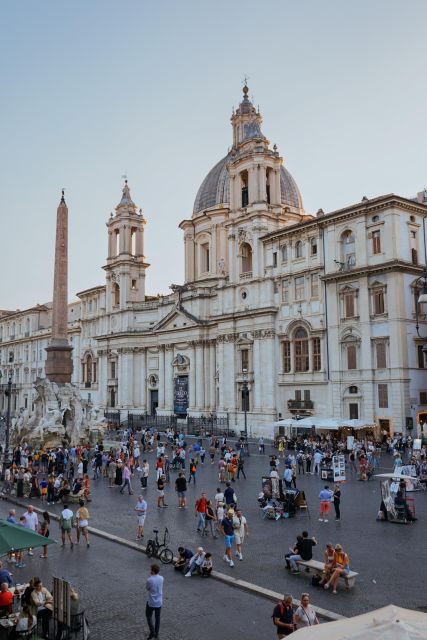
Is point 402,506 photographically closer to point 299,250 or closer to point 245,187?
point 299,250

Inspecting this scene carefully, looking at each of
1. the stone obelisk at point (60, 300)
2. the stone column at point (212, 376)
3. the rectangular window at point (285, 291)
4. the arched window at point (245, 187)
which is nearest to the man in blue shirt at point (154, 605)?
the stone obelisk at point (60, 300)

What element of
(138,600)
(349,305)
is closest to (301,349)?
(349,305)

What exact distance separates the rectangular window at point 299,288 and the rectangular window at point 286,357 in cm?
379

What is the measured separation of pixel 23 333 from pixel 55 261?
56.1 m

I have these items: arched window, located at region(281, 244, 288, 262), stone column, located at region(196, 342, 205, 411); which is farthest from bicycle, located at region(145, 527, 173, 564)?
stone column, located at region(196, 342, 205, 411)

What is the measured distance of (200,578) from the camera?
495 inches

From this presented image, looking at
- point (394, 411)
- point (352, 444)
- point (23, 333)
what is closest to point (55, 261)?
point (352, 444)

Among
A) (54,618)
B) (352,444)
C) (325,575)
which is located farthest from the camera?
(352,444)

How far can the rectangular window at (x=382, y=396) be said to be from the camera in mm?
37188

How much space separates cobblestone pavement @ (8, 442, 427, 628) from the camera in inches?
447

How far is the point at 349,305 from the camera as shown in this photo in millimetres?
40219

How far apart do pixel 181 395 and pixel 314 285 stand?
803 inches

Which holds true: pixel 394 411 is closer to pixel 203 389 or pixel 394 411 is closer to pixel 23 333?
pixel 203 389

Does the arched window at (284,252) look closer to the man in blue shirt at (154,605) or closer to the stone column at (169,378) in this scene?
the stone column at (169,378)
